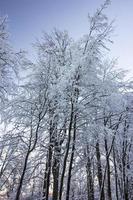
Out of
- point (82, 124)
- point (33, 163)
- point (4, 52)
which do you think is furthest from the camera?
point (33, 163)

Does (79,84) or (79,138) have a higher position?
(79,84)

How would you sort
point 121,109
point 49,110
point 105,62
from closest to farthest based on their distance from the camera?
point 49,110, point 121,109, point 105,62

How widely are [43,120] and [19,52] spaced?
175 inches

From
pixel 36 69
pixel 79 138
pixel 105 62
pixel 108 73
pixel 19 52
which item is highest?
pixel 105 62

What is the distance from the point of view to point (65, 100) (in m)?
8.95

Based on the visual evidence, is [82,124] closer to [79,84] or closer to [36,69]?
[79,84]

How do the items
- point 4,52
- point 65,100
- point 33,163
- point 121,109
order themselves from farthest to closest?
1. point 33,163
2. point 121,109
3. point 65,100
4. point 4,52

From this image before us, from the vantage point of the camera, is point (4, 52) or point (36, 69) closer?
point (4, 52)

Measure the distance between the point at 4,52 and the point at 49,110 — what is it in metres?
4.43

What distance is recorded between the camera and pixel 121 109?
Result: 1176 centimetres

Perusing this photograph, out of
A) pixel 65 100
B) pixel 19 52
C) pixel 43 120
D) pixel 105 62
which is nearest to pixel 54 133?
pixel 43 120

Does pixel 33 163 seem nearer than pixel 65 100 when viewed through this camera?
No

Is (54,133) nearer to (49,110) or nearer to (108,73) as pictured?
(49,110)

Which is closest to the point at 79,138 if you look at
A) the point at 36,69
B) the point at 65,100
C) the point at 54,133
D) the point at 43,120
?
the point at 54,133
